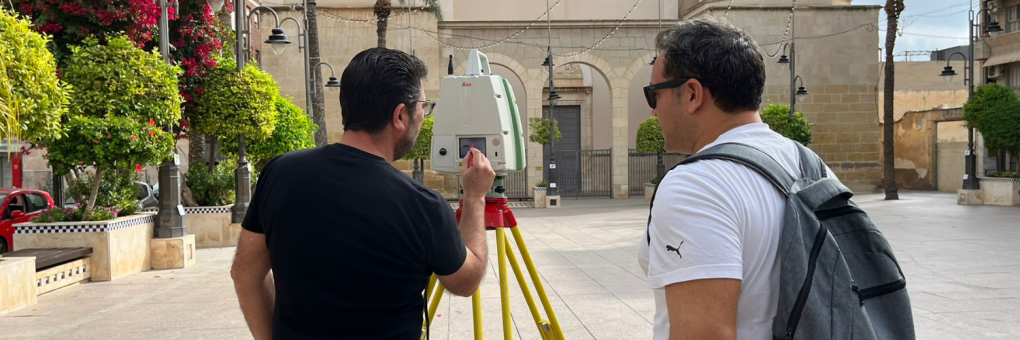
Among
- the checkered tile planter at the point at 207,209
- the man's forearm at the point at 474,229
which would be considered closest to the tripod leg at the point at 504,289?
the man's forearm at the point at 474,229

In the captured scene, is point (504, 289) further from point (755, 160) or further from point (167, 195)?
point (167, 195)

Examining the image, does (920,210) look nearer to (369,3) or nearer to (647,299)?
(647,299)

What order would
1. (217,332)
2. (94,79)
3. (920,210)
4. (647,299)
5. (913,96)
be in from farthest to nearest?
(913,96)
(920,210)
(94,79)
(647,299)
(217,332)

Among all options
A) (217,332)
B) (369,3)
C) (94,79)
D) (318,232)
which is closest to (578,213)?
(369,3)

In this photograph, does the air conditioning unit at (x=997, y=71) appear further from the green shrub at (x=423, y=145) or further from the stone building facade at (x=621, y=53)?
the green shrub at (x=423, y=145)

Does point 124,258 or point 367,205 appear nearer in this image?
point 367,205

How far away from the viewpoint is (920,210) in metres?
21.7

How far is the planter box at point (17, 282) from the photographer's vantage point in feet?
25.3

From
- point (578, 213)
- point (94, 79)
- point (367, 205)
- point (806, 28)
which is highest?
point (806, 28)

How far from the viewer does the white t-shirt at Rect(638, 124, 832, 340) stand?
5.50ft

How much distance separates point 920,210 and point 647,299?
16431 mm

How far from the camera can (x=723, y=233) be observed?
168cm

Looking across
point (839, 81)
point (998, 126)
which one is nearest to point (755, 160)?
point (998, 126)

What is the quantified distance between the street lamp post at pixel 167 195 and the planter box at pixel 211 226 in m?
3.16
